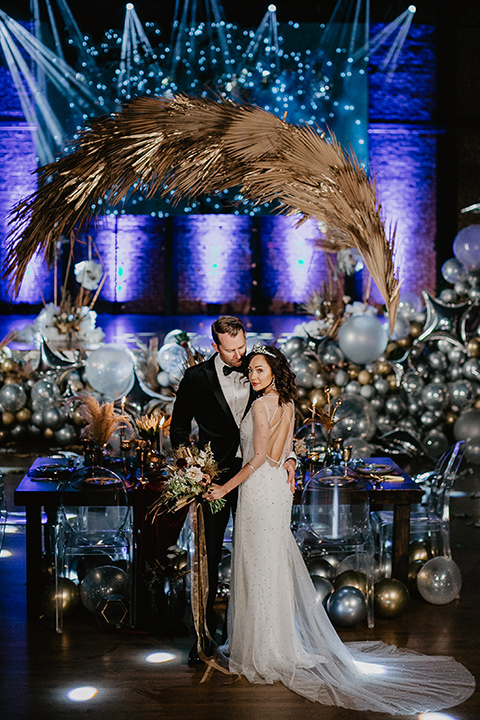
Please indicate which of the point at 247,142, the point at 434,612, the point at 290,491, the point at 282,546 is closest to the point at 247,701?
the point at 282,546

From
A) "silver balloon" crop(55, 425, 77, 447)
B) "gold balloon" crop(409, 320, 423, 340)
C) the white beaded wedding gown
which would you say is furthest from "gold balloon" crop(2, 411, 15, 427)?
the white beaded wedding gown

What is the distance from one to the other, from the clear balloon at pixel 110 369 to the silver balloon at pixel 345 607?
4.41 m

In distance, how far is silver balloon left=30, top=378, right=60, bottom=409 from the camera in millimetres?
8883

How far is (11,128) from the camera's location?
14992 mm

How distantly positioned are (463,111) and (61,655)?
12.7m

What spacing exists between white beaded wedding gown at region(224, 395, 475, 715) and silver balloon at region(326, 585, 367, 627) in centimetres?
39

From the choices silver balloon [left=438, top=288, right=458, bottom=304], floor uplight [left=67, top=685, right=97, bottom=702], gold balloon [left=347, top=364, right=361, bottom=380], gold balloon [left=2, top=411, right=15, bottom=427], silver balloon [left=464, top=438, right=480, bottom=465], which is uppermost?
silver balloon [left=438, top=288, right=458, bottom=304]

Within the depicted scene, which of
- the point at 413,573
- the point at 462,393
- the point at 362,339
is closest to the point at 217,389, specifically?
the point at 413,573

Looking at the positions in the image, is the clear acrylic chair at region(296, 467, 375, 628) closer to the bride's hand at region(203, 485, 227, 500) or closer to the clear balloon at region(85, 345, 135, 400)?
the bride's hand at region(203, 485, 227, 500)

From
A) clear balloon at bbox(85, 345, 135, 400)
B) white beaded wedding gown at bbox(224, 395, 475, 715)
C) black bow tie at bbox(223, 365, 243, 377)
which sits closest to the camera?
white beaded wedding gown at bbox(224, 395, 475, 715)

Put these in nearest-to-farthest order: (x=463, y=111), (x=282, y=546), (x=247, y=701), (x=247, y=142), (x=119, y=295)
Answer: (x=247, y=701) < (x=282, y=546) < (x=247, y=142) < (x=463, y=111) < (x=119, y=295)

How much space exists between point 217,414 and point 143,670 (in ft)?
4.27

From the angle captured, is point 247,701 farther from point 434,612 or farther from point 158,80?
point 158,80

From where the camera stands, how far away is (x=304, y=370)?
8750 mm
